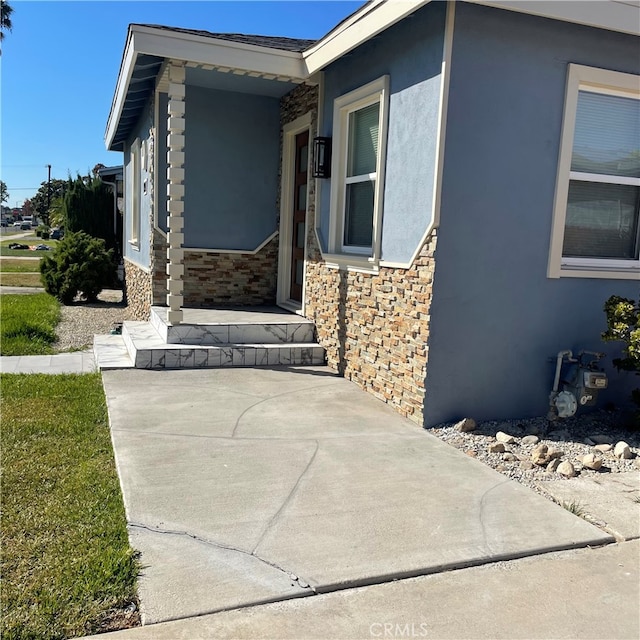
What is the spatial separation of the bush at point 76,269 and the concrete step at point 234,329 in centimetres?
653

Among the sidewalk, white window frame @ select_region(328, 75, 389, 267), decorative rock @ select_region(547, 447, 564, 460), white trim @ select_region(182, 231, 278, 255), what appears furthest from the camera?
white trim @ select_region(182, 231, 278, 255)

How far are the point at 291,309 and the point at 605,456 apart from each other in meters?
4.86

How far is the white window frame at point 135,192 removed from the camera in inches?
429

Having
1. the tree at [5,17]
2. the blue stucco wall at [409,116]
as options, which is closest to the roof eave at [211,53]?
the blue stucco wall at [409,116]

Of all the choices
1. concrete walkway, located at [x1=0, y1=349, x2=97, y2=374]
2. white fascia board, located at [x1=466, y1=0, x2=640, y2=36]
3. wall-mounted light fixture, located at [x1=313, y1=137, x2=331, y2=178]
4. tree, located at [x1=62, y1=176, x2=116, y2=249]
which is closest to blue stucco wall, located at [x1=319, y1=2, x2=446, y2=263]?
white fascia board, located at [x1=466, y1=0, x2=640, y2=36]

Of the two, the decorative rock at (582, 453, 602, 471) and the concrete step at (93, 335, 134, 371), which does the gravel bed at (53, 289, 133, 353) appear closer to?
the concrete step at (93, 335, 134, 371)

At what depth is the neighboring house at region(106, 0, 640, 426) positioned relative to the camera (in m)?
5.05

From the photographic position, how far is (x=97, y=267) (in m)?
13.9

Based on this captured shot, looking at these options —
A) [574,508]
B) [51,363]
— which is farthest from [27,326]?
[574,508]

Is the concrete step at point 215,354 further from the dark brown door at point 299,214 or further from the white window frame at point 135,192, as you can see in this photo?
the white window frame at point 135,192

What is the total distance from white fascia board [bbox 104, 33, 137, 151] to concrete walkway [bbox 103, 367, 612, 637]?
3.92 m

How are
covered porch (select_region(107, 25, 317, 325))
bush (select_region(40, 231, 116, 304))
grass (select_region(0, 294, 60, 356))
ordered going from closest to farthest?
grass (select_region(0, 294, 60, 356))
covered porch (select_region(107, 25, 317, 325))
bush (select_region(40, 231, 116, 304))

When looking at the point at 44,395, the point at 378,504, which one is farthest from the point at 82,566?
the point at 44,395

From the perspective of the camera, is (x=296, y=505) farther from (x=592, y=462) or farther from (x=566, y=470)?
(x=592, y=462)
